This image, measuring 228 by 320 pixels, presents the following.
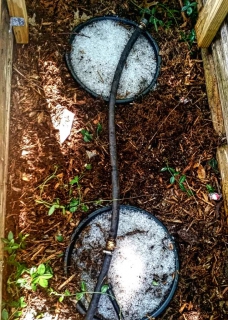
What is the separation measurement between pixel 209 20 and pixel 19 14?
3.94ft

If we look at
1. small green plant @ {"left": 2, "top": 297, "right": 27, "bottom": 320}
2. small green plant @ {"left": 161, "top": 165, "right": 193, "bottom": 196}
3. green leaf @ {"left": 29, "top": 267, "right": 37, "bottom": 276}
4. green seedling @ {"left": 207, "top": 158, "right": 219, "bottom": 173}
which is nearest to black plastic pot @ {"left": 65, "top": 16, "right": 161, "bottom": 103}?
small green plant @ {"left": 161, "top": 165, "right": 193, "bottom": 196}

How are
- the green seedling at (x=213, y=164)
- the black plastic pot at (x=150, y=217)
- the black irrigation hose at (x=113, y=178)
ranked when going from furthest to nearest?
the green seedling at (x=213, y=164) < the black plastic pot at (x=150, y=217) < the black irrigation hose at (x=113, y=178)

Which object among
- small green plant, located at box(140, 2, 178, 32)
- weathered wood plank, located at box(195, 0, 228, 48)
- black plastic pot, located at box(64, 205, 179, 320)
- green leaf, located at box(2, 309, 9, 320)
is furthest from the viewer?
small green plant, located at box(140, 2, 178, 32)

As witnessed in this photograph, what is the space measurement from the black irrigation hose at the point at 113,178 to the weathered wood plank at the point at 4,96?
51 cm

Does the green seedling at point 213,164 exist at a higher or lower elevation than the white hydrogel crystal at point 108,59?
lower

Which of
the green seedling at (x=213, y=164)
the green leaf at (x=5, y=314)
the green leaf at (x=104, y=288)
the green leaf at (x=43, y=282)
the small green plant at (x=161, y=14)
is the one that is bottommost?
the green leaf at (x=5, y=314)

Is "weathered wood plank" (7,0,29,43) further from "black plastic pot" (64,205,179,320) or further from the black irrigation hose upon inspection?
"black plastic pot" (64,205,179,320)

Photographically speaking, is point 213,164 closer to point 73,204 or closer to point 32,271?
point 73,204

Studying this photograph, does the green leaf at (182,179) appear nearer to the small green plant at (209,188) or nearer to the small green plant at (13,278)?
the small green plant at (209,188)

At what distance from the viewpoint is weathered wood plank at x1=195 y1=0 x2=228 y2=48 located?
2518mm

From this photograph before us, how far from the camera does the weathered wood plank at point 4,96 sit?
86.5 inches

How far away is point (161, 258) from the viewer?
245 centimetres

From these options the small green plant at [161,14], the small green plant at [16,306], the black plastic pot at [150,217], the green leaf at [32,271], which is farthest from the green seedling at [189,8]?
the small green plant at [16,306]

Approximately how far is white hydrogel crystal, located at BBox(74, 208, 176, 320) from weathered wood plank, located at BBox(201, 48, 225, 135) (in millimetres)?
784
